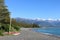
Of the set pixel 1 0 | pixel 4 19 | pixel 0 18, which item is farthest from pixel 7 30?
pixel 4 19

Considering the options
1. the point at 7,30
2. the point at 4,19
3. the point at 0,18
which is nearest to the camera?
the point at 7,30

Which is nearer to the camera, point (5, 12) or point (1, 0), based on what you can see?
point (1, 0)

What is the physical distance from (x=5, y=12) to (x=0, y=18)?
441 cm

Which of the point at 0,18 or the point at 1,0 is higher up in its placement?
the point at 1,0

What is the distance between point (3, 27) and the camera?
2451 inches

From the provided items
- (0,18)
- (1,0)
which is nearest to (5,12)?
(0,18)

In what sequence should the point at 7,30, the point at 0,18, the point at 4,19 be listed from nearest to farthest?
1. the point at 7,30
2. the point at 0,18
3. the point at 4,19

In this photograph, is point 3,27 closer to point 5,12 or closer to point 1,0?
point 1,0

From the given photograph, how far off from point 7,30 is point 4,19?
2006 cm

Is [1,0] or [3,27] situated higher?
[1,0]

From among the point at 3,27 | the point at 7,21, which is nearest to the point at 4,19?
the point at 7,21

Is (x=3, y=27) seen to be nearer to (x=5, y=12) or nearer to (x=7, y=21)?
(x=5, y=12)

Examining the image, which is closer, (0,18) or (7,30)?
(7,30)

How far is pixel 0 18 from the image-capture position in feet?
239
